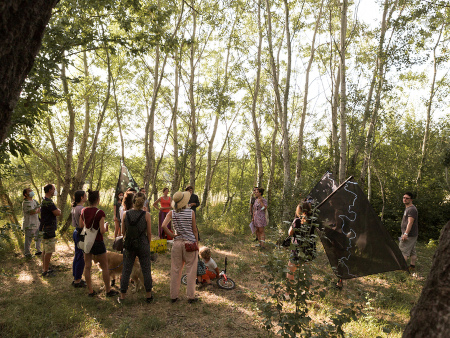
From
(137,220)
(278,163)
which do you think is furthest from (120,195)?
(278,163)

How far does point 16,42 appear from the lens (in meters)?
1.15

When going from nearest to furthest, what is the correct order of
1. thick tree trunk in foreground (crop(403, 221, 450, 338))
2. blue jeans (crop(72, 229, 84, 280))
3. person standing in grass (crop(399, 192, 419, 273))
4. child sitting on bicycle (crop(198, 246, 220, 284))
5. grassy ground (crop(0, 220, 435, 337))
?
1. thick tree trunk in foreground (crop(403, 221, 450, 338))
2. grassy ground (crop(0, 220, 435, 337))
3. blue jeans (crop(72, 229, 84, 280))
4. child sitting on bicycle (crop(198, 246, 220, 284))
5. person standing in grass (crop(399, 192, 419, 273))

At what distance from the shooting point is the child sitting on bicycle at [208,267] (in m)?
5.50

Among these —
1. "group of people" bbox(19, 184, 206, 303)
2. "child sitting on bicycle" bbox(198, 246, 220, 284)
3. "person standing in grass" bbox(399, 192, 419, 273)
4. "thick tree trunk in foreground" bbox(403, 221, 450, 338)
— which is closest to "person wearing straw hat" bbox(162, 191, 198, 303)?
"group of people" bbox(19, 184, 206, 303)

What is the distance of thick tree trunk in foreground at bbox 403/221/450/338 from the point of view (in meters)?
1.23

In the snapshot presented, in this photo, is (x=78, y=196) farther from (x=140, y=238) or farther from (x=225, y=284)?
(x=225, y=284)

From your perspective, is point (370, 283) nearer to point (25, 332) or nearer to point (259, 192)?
point (259, 192)

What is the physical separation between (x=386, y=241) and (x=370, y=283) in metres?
2.29

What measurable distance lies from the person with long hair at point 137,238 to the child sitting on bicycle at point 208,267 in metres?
1.26

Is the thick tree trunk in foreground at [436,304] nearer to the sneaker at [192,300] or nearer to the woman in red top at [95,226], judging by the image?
the sneaker at [192,300]

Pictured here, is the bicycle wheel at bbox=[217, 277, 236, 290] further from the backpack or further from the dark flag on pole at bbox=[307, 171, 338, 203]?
the dark flag on pole at bbox=[307, 171, 338, 203]

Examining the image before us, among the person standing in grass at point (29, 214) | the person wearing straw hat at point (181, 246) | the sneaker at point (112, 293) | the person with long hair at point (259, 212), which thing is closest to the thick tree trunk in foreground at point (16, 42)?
the person wearing straw hat at point (181, 246)

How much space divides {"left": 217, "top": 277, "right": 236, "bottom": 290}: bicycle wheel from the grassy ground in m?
0.08

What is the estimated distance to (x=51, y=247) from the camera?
18.0 ft
